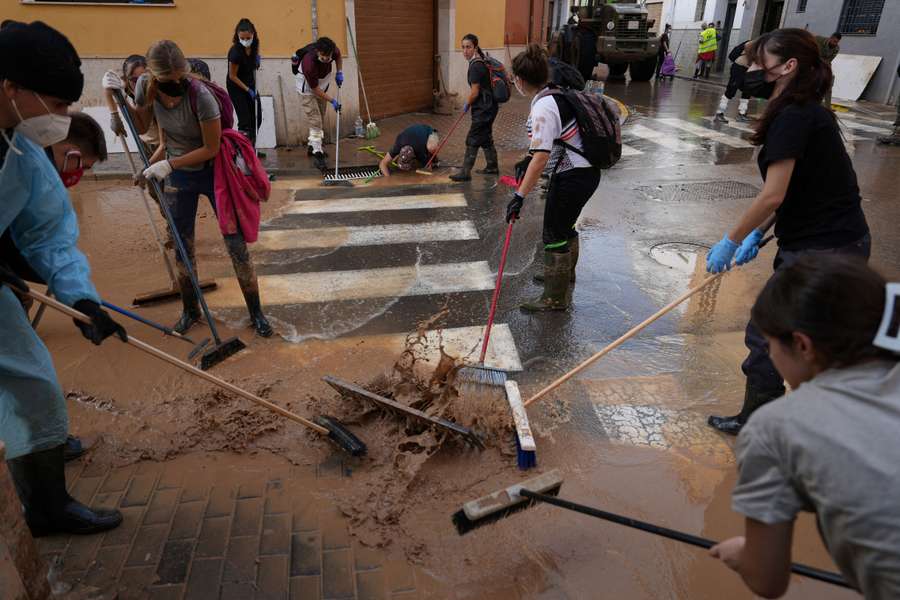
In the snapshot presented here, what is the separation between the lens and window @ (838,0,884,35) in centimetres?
1719

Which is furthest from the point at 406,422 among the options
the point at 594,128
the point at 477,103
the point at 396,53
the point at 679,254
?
the point at 396,53

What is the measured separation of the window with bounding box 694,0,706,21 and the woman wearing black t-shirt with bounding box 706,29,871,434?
28642 millimetres

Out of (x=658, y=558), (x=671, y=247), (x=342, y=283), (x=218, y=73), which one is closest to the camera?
(x=658, y=558)

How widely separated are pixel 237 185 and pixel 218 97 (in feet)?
2.05

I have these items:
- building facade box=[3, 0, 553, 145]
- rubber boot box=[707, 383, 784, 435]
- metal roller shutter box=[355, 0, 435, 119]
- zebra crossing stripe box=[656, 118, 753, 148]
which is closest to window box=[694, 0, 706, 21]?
zebra crossing stripe box=[656, 118, 753, 148]

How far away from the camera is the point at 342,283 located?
5.58 meters

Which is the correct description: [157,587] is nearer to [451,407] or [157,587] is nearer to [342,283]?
[451,407]

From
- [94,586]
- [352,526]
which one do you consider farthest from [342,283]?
[94,586]

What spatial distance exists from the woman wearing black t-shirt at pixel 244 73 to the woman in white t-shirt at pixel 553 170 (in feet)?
19.3

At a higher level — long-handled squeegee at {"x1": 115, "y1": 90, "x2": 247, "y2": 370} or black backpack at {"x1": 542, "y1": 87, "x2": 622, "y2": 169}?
black backpack at {"x1": 542, "y1": 87, "x2": 622, "y2": 169}

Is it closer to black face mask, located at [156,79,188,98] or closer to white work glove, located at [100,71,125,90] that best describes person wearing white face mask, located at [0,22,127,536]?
black face mask, located at [156,79,188,98]

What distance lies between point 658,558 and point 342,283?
3742 mm

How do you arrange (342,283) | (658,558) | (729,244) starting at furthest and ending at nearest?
(342,283) → (729,244) → (658,558)

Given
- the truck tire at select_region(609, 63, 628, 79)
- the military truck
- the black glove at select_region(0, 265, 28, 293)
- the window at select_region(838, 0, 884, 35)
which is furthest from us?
the truck tire at select_region(609, 63, 628, 79)
